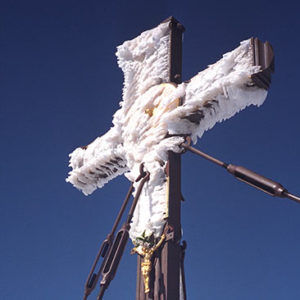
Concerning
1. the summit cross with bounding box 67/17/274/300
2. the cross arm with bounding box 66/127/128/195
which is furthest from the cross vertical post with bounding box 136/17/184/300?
the cross arm with bounding box 66/127/128/195

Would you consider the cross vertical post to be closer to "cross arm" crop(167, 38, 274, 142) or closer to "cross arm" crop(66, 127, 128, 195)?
"cross arm" crop(167, 38, 274, 142)

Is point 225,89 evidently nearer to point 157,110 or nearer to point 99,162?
point 157,110

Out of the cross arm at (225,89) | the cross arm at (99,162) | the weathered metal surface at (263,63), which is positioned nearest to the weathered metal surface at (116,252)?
the cross arm at (225,89)

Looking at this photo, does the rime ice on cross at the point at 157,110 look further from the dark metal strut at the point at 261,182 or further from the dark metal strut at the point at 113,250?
the dark metal strut at the point at 261,182

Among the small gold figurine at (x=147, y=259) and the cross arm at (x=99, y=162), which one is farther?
the cross arm at (x=99, y=162)

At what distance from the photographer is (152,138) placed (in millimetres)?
1688

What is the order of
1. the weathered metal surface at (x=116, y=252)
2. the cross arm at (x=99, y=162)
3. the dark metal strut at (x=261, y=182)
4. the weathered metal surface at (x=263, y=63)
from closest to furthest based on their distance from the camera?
1. the dark metal strut at (x=261, y=182)
2. the weathered metal surface at (x=263, y=63)
3. the weathered metal surface at (x=116, y=252)
4. the cross arm at (x=99, y=162)

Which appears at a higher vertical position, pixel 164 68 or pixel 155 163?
pixel 164 68

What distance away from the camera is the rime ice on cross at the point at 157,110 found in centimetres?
145

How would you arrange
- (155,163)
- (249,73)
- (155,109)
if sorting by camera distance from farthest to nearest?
(155,109) → (155,163) → (249,73)

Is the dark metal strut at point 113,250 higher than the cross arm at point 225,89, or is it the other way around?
the cross arm at point 225,89

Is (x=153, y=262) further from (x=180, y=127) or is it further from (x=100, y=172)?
(x=100, y=172)

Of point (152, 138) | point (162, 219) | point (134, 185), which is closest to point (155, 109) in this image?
point (152, 138)

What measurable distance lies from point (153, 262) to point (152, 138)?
426 mm
